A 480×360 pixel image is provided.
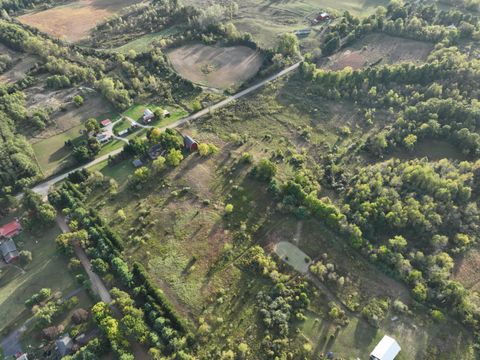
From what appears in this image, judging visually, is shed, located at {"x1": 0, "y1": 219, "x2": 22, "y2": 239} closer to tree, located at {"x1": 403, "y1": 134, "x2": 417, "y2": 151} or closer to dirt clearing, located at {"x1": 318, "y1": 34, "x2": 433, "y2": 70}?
tree, located at {"x1": 403, "y1": 134, "x2": 417, "y2": 151}

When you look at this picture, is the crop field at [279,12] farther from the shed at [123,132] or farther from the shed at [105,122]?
the shed at [105,122]

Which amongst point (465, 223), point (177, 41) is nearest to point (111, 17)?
point (177, 41)

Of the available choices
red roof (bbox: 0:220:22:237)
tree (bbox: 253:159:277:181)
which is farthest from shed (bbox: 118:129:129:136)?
tree (bbox: 253:159:277:181)

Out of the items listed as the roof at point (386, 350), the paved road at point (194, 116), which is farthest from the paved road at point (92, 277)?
the roof at point (386, 350)

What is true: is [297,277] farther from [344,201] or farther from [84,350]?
[84,350]

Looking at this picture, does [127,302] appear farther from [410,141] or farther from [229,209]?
[410,141]
